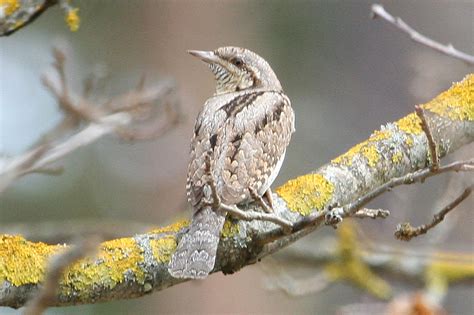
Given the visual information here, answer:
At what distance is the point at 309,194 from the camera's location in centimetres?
352

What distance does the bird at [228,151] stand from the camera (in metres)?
3.23

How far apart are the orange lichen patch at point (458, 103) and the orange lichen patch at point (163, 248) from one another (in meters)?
1.24

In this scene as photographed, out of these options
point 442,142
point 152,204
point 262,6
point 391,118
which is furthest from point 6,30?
point 262,6

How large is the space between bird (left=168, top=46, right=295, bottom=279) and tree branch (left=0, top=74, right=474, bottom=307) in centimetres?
8

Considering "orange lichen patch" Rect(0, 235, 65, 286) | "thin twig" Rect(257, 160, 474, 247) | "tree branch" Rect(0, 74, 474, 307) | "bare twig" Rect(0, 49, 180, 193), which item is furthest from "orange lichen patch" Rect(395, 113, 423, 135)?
"orange lichen patch" Rect(0, 235, 65, 286)

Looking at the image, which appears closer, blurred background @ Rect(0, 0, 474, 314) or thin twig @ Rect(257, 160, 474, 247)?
thin twig @ Rect(257, 160, 474, 247)

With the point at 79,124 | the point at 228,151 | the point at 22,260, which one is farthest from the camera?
the point at 79,124

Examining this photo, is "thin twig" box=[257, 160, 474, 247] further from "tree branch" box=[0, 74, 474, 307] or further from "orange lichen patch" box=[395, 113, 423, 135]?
"orange lichen patch" box=[395, 113, 423, 135]

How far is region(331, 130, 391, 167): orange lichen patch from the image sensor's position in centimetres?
361

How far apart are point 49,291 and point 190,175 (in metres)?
2.31

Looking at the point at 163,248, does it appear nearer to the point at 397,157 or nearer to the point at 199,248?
the point at 199,248

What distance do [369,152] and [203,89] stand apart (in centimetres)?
516

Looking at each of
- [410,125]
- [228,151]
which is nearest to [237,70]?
[228,151]

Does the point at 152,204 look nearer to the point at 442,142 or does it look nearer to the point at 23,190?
the point at 23,190
